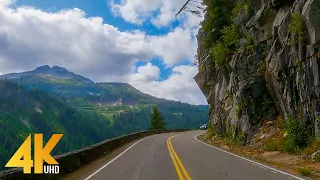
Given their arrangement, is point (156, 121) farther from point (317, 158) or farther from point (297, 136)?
point (317, 158)

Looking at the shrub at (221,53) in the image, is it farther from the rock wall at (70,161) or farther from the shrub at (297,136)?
the shrub at (297,136)

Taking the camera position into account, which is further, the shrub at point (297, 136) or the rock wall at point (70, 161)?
the shrub at point (297, 136)

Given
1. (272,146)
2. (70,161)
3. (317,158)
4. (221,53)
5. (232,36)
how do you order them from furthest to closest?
(221,53) → (232,36) → (272,146) → (317,158) → (70,161)

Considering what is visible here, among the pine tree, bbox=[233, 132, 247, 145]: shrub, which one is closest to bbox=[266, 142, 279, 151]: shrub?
bbox=[233, 132, 247, 145]: shrub

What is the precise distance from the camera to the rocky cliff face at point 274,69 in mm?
16750

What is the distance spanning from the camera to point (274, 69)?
72.3ft

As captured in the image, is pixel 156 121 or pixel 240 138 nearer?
pixel 240 138

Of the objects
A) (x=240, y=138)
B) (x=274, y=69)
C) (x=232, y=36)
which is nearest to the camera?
(x=274, y=69)

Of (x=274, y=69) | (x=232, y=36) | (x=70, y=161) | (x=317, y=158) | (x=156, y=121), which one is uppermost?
(x=232, y=36)

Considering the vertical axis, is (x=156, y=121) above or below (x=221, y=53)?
below

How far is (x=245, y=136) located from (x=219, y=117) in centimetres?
1139

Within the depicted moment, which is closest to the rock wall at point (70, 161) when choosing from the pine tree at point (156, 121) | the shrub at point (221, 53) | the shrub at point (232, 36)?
the shrub at point (221, 53)

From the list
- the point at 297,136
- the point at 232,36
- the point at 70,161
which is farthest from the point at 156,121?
the point at 70,161

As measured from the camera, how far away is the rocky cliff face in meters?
16.8
